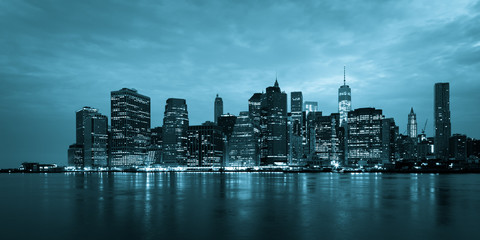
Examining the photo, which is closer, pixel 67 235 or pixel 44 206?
pixel 67 235

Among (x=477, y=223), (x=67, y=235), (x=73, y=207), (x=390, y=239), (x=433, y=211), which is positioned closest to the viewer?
(x=390, y=239)

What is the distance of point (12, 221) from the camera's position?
4434cm

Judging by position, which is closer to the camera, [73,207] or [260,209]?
[260,209]

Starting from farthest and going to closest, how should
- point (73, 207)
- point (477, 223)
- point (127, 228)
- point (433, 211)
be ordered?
1. point (73, 207)
2. point (433, 211)
3. point (477, 223)
4. point (127, 228)

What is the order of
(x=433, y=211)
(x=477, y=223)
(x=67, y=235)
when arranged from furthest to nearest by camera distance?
(x=433, y=211)
(x=477, y=223)
(x=67, y=235)

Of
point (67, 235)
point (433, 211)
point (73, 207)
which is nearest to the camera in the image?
point (67, 235)

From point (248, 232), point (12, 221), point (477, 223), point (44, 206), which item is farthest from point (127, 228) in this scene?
point (477, 223)

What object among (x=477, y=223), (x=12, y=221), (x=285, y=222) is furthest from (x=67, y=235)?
(x=477, y=223)

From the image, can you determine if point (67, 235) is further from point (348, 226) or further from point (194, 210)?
point (348, 226)

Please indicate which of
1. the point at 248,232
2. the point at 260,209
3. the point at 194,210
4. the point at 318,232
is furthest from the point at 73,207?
the point at 318,232

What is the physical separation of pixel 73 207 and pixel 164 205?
43.0ft

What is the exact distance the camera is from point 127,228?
38219mm

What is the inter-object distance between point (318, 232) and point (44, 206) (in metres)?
43.9

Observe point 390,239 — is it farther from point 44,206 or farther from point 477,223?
point 44,206
